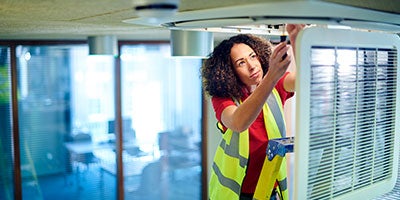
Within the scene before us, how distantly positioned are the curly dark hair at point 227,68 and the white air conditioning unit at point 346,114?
70 centimetres

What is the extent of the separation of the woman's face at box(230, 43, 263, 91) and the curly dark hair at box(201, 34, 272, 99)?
2cm

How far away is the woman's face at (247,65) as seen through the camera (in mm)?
1790

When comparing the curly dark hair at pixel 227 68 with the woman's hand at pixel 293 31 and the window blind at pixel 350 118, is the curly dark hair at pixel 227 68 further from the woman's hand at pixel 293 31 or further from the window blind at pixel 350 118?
the window blind at pixel 350 118

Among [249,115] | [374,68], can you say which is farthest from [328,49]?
[249,115]

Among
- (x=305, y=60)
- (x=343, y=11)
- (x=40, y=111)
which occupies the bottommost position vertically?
(x=40, y=111)

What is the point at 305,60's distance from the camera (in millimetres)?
924

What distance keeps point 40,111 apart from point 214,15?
324cm

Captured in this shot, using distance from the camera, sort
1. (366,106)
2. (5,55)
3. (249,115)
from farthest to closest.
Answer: (5,55) < (249,115) < (366,106)

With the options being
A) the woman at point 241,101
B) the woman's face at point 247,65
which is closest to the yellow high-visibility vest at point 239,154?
the woman at point 241,101

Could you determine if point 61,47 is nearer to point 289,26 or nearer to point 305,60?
point 289,26

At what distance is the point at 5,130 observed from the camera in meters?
3.79

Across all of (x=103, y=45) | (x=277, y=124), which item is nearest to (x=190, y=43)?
(x=277, y=124)

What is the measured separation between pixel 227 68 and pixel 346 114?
818mm

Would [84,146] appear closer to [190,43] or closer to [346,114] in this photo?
[190,43]
